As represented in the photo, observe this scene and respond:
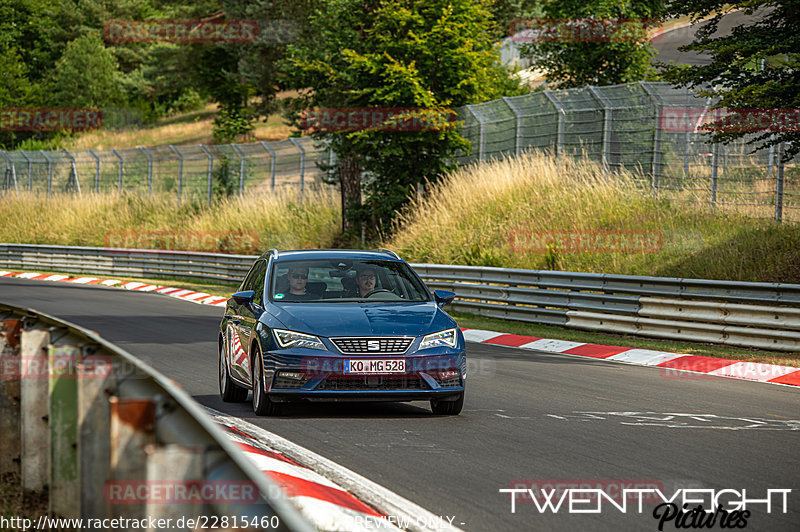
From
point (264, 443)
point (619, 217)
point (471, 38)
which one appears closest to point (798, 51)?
point (619, 217)

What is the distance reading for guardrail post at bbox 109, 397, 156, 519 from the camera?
10.6 feet

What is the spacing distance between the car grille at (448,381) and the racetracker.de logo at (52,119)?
78.0 meters

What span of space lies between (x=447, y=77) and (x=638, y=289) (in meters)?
13.1

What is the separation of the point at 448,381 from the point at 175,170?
36035mm

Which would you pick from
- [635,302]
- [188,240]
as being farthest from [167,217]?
Answer: [635,302]

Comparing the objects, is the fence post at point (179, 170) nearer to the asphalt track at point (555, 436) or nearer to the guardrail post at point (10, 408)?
the asphalt track at point (555, 436)

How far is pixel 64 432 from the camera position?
4.28 meters

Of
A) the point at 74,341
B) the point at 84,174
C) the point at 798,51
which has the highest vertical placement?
the point at 798,51

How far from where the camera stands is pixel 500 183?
2559 cm

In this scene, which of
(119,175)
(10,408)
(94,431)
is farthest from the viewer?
(119,175)

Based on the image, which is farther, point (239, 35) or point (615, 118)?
point (239, 35)

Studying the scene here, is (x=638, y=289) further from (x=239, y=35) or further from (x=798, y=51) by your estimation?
(x=239, y=35)

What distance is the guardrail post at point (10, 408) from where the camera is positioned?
17.0ft

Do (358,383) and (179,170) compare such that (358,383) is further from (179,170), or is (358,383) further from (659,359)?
(179,170)
